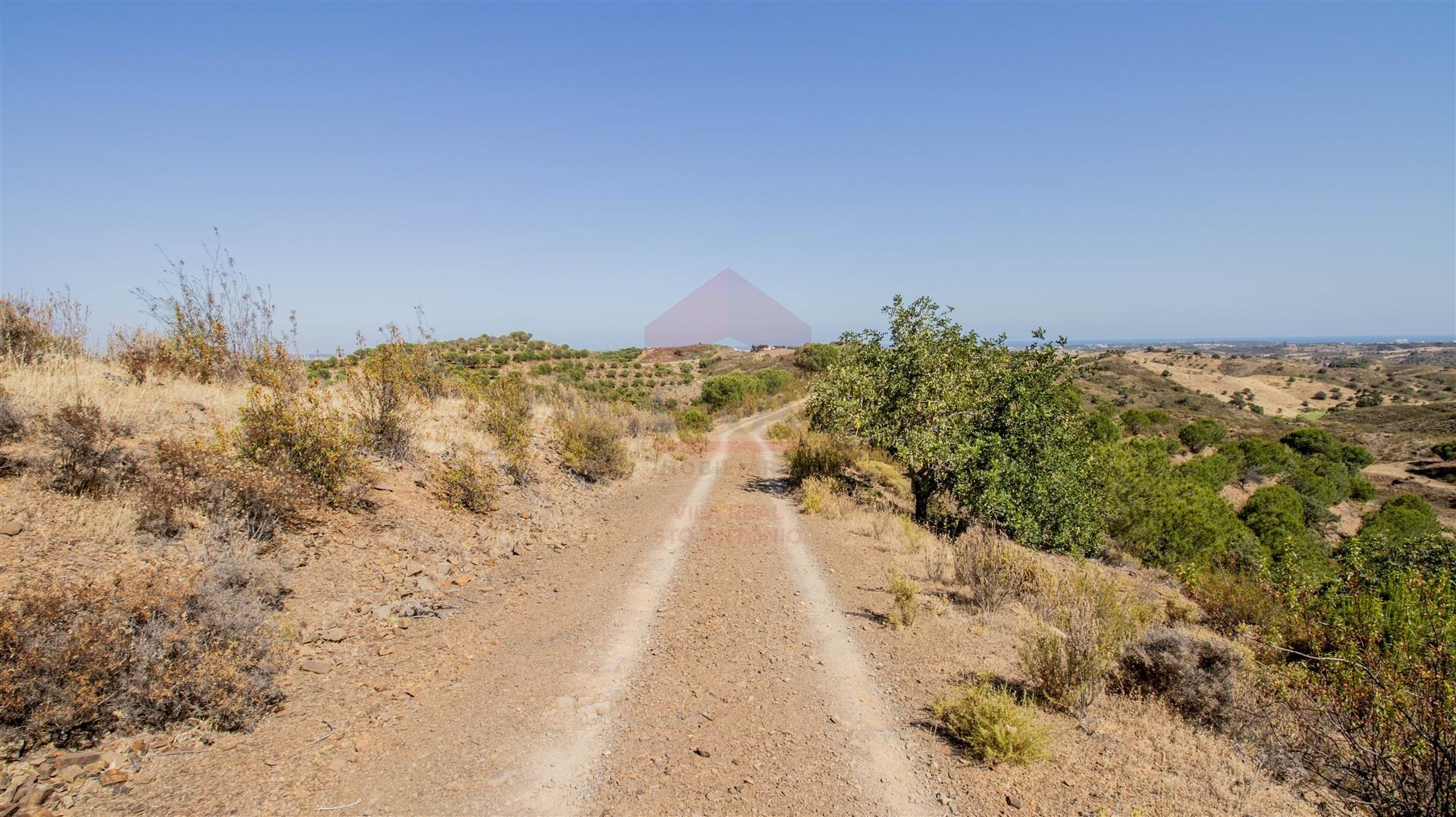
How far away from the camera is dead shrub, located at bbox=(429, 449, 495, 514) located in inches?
396

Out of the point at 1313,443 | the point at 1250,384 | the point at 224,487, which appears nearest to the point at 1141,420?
the point at 1313,443

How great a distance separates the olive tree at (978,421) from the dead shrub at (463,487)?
7809 mm

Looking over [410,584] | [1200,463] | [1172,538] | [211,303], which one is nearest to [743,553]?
[410,584]

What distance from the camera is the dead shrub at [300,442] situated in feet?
25.9

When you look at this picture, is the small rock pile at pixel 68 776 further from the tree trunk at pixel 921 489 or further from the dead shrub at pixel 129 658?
the tree trunk at pixel 921 489

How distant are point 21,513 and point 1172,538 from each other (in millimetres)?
21489

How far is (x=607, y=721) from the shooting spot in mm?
5012

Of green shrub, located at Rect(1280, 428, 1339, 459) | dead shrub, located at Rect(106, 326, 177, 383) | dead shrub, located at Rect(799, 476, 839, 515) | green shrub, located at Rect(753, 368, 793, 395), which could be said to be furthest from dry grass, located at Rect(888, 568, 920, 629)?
green shrub, located at Rect(1280, 428, 1339, 459)

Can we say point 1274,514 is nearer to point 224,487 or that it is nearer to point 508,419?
point 508,419

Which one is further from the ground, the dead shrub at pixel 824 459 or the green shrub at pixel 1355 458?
the dead shrub at pixel 824 459

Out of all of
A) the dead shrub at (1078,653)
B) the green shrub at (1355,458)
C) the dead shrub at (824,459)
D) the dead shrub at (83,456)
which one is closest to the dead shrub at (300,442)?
the dead shrub at (83,456)

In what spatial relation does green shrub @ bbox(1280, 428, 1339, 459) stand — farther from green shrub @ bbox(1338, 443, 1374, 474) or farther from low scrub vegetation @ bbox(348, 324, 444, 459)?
low scrub vegetation @ bbox(348, 324, 444, 459)

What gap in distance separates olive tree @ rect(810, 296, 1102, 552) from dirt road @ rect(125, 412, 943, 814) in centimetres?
495

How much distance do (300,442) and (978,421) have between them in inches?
496
